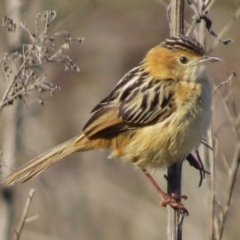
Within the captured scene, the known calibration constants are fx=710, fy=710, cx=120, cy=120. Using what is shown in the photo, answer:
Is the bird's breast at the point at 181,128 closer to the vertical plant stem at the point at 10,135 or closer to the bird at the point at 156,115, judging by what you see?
the bird at the point at 156,115

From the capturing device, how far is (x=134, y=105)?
488 centimetres

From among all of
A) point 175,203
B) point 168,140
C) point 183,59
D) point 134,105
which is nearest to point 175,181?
point 175,203

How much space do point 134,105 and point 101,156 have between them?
15.2ft

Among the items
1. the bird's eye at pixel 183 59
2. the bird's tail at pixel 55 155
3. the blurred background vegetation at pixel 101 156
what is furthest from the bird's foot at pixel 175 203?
the blurred background vegetation at pixel 101 156

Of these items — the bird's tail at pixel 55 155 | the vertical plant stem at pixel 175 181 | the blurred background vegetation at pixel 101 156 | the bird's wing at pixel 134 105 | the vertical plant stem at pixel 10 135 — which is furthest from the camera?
the blurred background vegetation at pixel 101 156

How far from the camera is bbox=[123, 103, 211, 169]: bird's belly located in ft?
15.4

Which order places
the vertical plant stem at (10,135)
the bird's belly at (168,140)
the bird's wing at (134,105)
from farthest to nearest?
the vertical plant stem at (10,135) < the bird's wing at (134,105) < the bird's belly at (168,140)

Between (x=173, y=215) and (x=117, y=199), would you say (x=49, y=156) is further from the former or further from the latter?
(x=117, y=199)

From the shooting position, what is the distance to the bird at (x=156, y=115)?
4742 mm

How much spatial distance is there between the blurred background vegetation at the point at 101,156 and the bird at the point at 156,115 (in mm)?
→ 1479

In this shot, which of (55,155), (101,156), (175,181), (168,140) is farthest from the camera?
(101,156)

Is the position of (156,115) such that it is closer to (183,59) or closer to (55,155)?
(183,59)

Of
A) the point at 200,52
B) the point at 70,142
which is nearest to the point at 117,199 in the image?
the point at 70,142

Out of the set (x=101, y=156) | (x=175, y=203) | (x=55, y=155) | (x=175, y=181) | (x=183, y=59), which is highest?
(x=183, y=59)
